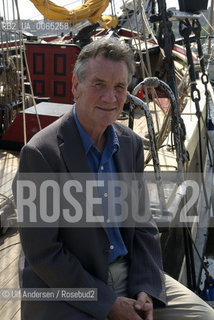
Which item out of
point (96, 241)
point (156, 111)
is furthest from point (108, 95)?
point (156, 111)

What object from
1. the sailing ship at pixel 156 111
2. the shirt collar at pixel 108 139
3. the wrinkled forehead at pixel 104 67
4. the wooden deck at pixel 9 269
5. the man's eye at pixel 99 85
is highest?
the wrinkled forehead at pixel 104 67

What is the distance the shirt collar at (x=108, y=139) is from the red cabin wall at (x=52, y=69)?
4717 mm

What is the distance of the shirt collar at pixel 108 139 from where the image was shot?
67.9 inches

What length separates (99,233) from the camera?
166cm

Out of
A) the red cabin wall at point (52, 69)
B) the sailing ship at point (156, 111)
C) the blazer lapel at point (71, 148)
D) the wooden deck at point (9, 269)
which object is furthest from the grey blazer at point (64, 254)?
the red cabin wall at point (52, 69)

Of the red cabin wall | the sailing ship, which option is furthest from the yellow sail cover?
the red cabin wall

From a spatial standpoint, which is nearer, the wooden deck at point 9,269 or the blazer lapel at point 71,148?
the blazer lapel at point 71,148

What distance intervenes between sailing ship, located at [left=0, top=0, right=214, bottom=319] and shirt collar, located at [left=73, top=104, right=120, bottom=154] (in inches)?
23.2

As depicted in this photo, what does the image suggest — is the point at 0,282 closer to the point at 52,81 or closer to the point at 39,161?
the point at 39,161

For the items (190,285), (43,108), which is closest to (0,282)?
(190,285)

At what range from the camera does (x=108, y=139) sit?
1.82 meters

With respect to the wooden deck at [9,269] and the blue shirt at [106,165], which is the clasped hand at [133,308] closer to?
the blue shirt at [106,165]

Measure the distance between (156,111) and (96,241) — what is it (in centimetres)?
268

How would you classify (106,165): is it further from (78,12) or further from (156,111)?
(78,12)
